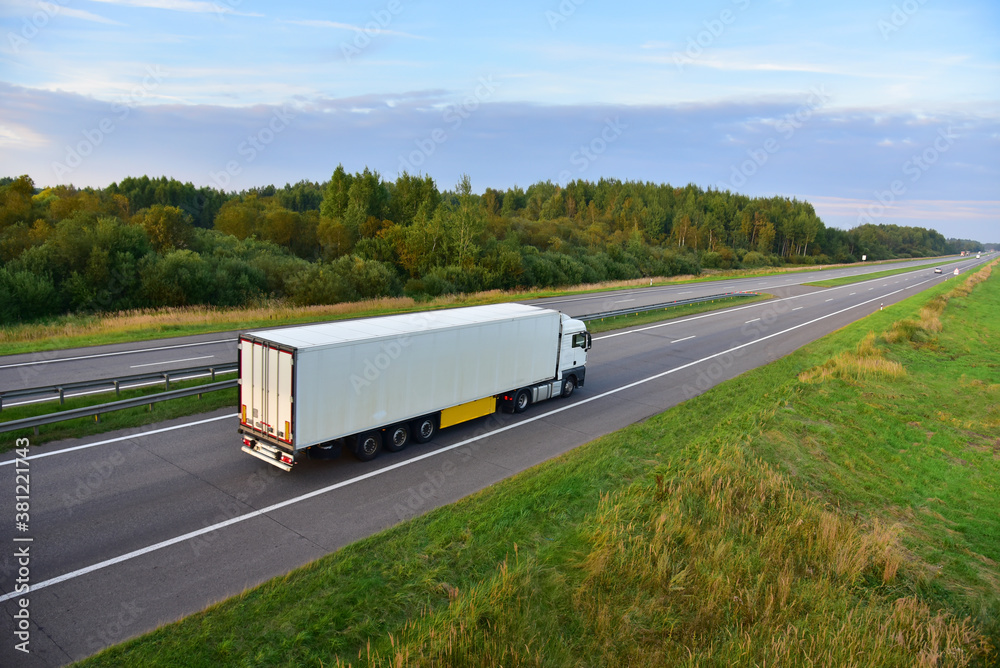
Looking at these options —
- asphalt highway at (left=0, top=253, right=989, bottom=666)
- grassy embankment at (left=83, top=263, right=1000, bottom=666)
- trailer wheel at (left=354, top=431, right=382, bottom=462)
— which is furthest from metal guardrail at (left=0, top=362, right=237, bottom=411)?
grassy embankment at (left=83, top=263, right=1000, bottom=666)

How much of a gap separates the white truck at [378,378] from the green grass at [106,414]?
413 centimetres

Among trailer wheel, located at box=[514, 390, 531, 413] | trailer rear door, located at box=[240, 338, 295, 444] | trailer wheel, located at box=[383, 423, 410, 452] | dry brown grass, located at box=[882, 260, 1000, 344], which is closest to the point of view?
trailer rear door, located at box=[240, 338, 295, 444]

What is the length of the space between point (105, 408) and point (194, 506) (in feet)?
18.0

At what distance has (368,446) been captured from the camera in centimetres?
1269

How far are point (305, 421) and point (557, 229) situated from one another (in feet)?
244

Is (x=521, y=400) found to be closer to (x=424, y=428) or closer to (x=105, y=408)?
(x=424, y=428)

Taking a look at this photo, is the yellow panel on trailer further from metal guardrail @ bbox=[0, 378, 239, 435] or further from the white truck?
metal guardrail @ bbox=[0, 378, 239, 435]

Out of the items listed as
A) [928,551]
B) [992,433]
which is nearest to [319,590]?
[928,551]

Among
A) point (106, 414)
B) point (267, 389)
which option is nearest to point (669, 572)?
point (267, 389)

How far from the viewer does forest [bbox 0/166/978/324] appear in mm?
32312

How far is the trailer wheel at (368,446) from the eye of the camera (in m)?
12.6

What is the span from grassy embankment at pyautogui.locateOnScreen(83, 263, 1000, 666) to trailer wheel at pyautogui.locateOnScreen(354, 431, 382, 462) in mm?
2856

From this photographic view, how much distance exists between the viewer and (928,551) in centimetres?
1056

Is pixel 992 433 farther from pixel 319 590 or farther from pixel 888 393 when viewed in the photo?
pixel 319 590
